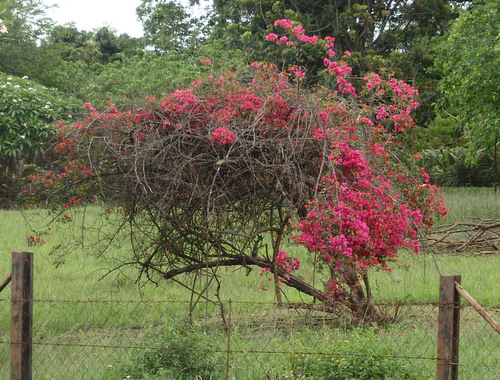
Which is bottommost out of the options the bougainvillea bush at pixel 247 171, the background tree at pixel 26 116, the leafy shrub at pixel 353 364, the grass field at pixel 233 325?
the grass field at pixel 233 325

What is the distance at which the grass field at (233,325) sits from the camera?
481 cm

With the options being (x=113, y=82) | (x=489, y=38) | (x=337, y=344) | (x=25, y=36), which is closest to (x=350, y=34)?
(x=489, y=38)

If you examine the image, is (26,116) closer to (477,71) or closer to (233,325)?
(233,325)

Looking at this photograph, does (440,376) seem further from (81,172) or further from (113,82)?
(113,82)

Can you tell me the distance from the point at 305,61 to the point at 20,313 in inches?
627

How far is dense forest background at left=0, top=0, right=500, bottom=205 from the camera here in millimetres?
13336

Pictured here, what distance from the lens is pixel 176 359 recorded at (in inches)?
185

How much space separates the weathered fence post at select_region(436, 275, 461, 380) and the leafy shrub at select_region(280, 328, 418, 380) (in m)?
0.34

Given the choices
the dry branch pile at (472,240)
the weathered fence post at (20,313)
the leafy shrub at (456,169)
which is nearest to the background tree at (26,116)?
the weathered fence post at (20,313)

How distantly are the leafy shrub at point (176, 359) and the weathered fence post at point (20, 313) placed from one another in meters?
0.73

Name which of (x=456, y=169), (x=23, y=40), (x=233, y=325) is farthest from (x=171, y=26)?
(x=233, y=325)

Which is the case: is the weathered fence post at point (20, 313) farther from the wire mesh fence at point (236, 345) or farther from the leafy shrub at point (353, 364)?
the leafy shrub at point (353, 364)

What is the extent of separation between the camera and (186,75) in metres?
16.9

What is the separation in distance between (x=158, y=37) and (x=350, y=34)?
32.1 feet
